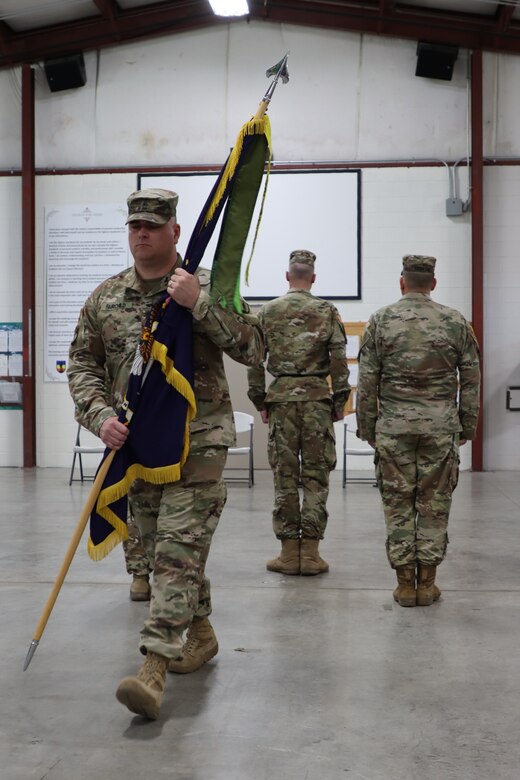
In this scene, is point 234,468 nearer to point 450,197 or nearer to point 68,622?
point 450,197

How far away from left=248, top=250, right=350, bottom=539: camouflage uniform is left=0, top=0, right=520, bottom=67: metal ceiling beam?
5643 mm

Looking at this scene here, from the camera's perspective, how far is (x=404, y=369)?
4.04 m

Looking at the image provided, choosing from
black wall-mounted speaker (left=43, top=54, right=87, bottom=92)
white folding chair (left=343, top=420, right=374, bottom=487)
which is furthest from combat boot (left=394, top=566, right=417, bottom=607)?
black wall-mounted speaker (left=43, top=54, right=87, bottom=92)

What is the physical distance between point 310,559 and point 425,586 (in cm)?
78

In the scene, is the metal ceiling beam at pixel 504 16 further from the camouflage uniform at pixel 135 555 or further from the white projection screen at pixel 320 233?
the camouflage uniform at pixel 135 555

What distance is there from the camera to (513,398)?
9430 millimetres

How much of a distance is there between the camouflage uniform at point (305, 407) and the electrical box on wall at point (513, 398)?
17.1 ft

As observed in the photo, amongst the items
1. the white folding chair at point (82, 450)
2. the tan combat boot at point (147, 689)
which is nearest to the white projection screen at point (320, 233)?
the white folding chair at point (82, 450)

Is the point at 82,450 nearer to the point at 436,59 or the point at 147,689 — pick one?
the point at 436,59

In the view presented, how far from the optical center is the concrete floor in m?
2.37

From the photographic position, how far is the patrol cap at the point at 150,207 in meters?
2.84

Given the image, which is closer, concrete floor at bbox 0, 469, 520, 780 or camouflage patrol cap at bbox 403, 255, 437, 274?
concrete floor at bbox 0, 469, 520, 780

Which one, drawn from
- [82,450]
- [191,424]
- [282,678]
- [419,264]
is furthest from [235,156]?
[82,450]

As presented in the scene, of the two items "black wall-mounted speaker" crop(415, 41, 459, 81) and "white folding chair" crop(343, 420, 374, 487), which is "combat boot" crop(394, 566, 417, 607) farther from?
"black wall-mounted speaker" crop(415, 41, 459, 81)
